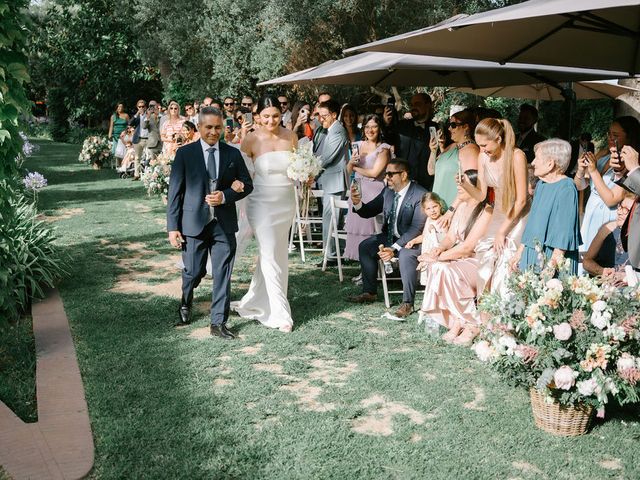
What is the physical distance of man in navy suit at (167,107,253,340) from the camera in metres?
6.17

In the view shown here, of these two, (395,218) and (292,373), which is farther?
(395,218)

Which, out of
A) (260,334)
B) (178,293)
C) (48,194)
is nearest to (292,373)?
(260,334)

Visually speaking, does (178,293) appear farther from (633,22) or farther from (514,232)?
(633,22)

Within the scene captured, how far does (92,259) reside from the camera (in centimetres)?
948

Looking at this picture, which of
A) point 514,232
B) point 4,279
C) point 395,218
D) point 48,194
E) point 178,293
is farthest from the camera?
point 48,194

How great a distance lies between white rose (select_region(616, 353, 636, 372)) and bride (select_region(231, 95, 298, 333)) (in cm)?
320

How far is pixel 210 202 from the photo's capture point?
6094 mm

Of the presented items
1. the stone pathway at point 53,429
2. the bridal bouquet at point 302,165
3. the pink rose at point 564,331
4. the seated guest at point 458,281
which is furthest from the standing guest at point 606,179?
the stone pathway at point 53,429

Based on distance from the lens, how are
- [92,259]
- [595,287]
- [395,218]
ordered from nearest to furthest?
[595,287] → [395,218] → [92,259]

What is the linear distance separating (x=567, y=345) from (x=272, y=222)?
3200 mm

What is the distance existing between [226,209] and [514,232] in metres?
2.50

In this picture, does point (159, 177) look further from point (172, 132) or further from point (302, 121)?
point (302, 121)

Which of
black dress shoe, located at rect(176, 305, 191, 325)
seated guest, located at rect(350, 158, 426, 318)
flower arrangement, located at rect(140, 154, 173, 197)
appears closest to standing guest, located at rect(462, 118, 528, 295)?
seated guest, located at rect(350, 158, 426, 318)

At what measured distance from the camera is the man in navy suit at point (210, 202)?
617 centimetres
